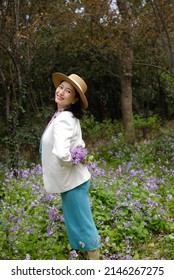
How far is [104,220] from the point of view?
473cm

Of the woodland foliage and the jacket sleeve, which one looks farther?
the woodland foliage

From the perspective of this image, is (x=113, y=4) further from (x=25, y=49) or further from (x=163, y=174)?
(x=163, y=174)

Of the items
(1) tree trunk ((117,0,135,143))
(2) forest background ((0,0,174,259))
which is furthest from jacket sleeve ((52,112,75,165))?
(1) tree trunk ((117,0,135,143))

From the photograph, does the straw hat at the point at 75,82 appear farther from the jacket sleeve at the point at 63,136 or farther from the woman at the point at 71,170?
the jacket sleeve at the point at 63,136

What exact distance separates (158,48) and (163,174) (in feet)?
23.2

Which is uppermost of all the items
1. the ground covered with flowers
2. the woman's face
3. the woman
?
the woman's face

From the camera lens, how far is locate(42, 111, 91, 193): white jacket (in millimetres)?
3469

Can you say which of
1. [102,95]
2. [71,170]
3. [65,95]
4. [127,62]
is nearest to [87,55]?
[102,95]

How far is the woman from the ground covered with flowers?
0.21 m

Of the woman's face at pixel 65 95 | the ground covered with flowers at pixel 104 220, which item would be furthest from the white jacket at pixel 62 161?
the ground covered with flowers at pixel 104 220

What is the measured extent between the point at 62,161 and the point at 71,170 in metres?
0.15

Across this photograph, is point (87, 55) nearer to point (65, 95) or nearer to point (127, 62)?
point (127, 62)

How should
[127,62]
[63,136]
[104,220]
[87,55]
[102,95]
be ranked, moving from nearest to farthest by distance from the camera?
1. [63,136]
2. [104,220]
3. [127,62]
4. [87,55]
5. [102,95]

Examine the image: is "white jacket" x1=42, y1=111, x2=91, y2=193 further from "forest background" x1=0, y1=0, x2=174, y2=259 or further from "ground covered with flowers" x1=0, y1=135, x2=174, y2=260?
"forest background" x1=0, y1=0, x2=174, y2=259
